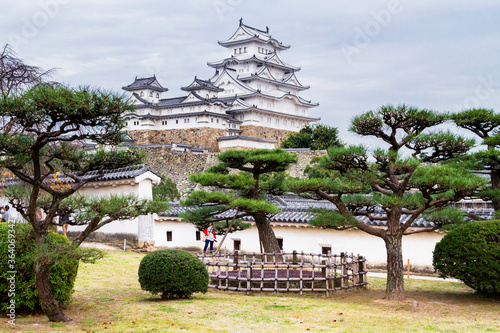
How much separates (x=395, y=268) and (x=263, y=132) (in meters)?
43.0

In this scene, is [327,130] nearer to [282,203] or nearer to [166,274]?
[282,203]

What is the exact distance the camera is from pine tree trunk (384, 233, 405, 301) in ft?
34.0

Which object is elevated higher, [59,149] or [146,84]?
[146,84]

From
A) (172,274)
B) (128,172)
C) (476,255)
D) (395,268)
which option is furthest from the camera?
(128,172)

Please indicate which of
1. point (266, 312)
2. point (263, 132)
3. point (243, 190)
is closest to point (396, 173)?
point (266, 312)

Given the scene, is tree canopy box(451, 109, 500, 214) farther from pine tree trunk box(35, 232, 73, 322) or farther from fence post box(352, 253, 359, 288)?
pine tree trunk box(35, 232, 73, 322)

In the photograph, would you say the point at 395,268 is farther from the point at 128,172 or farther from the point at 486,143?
the point at 128,172

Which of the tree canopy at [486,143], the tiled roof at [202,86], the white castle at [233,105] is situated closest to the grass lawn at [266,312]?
the tree canopy at [486,143]

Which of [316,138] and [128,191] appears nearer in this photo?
[128,191]

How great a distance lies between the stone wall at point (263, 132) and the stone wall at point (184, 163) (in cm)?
740

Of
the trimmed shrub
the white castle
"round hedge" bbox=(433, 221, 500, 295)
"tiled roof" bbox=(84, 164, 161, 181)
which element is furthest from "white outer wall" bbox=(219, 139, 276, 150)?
the trimmed shrub

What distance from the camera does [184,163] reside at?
45.8 meters

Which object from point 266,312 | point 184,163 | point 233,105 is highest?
point 233,105

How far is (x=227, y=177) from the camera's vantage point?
13.2 meters
